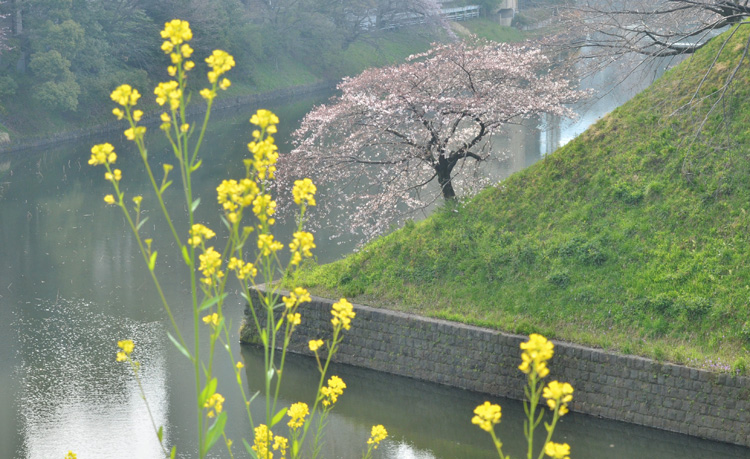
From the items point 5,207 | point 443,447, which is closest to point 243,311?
point 443,447

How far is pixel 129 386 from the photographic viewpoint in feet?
33.6

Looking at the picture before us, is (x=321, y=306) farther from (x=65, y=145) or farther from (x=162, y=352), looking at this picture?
(x=65, y=145)

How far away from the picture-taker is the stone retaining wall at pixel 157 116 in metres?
27.4

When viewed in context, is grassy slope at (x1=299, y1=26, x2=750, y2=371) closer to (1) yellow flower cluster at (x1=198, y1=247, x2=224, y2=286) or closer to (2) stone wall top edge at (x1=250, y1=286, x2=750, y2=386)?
(2) stone wall top edge at (x1=250, y1=286, x2=750, y2=386)

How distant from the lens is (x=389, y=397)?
32.2 ft

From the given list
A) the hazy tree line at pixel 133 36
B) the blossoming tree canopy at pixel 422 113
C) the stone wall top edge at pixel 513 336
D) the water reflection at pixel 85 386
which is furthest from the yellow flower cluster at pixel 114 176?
the hazy tree line at pixel 133 36

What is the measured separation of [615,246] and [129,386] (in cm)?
656

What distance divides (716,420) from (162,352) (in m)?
7.19

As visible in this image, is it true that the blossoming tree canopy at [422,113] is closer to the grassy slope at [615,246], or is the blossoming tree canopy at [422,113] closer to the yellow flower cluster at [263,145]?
the grassy slope at [615,246]

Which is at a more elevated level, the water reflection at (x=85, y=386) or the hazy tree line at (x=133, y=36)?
the hazy tree line at (x=133, y=36)

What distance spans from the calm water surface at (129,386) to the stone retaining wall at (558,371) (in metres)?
0.16

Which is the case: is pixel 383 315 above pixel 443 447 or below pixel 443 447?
above

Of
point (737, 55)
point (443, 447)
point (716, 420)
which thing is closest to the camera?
point (716, 420)

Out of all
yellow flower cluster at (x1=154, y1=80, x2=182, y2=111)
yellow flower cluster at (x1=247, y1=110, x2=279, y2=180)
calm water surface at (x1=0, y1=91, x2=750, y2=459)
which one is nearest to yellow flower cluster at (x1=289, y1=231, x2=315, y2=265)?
yellow flower cluster at (x1=247, y1=110, x2=279, y2=180)
